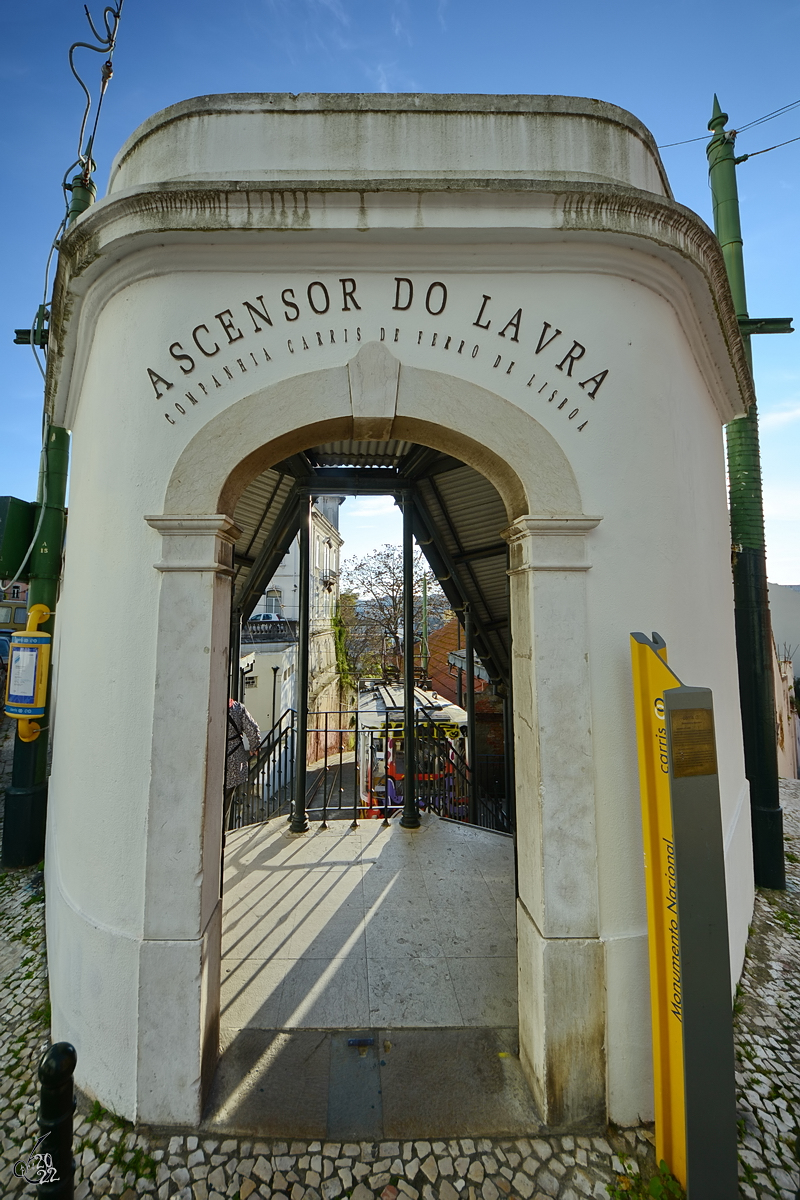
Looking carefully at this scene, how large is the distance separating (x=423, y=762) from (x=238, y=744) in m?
6.48

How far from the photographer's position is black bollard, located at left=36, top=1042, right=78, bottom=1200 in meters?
1.85

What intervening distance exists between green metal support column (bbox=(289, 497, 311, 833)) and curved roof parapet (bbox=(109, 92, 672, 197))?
3372mm

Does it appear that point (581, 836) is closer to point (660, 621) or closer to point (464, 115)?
point (660, 621)

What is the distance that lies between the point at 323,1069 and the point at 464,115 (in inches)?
212

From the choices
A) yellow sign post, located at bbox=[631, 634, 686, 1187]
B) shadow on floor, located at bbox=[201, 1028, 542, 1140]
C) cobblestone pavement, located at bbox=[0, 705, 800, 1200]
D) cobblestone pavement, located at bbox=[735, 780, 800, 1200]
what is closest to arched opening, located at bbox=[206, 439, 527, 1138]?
shadow on floor, located at bbox=[201, 1028, 542, 1140]

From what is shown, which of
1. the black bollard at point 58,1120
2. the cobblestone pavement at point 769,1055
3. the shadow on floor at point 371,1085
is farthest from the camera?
the shadow on floor at point 371,1085

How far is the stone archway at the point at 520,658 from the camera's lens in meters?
2.58

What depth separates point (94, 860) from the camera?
2.79 meters

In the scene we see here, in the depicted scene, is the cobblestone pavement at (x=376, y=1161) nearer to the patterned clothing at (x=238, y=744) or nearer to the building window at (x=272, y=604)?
the patterned clothing at (x=238, y=744)

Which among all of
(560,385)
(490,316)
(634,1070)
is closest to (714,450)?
(560,385)

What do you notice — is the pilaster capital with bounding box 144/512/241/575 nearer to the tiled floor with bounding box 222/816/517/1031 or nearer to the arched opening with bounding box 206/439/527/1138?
the arched opening with bounding box 206/439/527/1138

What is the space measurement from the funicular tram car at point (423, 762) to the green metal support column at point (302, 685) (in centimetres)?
96

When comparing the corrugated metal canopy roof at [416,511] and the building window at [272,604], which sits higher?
the building window at [272,604]

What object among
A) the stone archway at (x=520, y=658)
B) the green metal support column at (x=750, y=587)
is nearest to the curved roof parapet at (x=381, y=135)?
the stone archway at (x=520, y=658)
